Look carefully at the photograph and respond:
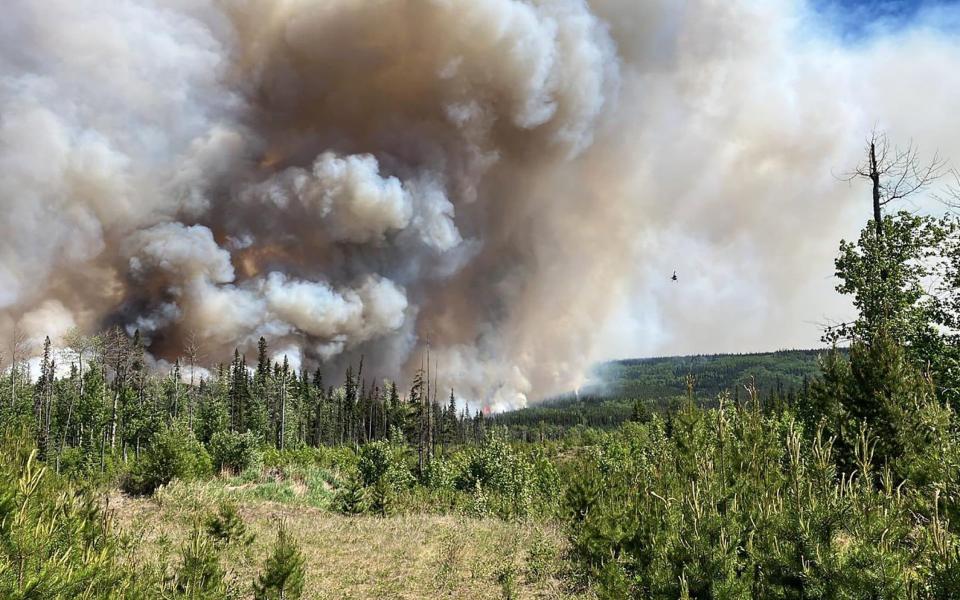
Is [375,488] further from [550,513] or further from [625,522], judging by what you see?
[625,522]

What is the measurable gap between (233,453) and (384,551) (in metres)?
21.0

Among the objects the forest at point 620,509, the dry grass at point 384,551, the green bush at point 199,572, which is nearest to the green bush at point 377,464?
the forest at point 620,509

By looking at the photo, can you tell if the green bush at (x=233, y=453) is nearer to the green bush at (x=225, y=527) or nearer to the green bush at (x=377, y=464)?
the green bush at (x=377, y=464)

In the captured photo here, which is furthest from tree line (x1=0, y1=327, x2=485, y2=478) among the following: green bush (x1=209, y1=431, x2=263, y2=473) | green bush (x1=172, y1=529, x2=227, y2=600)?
green bush (x1=172, y1=529, x2=227, y2=600)

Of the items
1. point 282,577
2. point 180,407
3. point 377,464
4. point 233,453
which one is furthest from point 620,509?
point 180,407

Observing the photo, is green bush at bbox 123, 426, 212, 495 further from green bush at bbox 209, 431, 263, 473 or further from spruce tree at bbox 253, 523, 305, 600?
spruce tree at bbox 253, 523, 305, 600

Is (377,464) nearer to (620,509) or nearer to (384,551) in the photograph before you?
(384,551)

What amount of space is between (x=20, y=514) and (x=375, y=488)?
808 inches

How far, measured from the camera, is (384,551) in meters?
15.1

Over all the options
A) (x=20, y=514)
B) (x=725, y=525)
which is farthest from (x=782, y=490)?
(x=20, y=514)

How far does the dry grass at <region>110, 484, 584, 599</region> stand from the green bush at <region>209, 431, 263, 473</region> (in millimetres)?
10111

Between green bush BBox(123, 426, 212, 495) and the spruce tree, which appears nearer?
the spruce tree

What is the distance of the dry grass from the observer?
1182cm

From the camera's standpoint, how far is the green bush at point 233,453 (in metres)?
31.6
